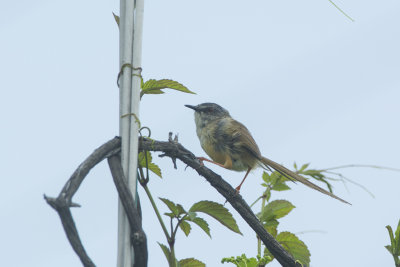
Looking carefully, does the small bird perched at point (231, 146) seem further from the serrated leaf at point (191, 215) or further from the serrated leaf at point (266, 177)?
the serrated leaf at point (191, 215)

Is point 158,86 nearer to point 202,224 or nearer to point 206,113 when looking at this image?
point 202,224

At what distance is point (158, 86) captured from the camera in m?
2.28

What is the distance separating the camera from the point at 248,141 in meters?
4.69

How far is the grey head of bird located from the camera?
5176mm

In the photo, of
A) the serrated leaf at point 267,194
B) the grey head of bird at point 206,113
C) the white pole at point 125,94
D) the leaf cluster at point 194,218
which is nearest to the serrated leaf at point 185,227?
the leaf cluster at point 194,218

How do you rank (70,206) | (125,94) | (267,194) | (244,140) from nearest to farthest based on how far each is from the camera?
(70,206)
(125,94)
(267,194)
(244,140)

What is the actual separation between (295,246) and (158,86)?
1.09 m

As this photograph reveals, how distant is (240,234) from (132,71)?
916 mm

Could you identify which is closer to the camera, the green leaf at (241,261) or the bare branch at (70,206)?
the bare branch at (70,206)

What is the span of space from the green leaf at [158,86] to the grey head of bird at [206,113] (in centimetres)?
280

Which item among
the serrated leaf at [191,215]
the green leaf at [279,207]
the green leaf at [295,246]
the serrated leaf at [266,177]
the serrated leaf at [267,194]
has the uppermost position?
the serrated leaf at [266,177]

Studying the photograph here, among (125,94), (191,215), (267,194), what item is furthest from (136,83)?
(267,194)

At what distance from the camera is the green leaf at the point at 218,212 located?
2361mm

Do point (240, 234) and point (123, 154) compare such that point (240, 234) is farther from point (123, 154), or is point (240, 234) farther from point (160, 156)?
point (123, 154)
